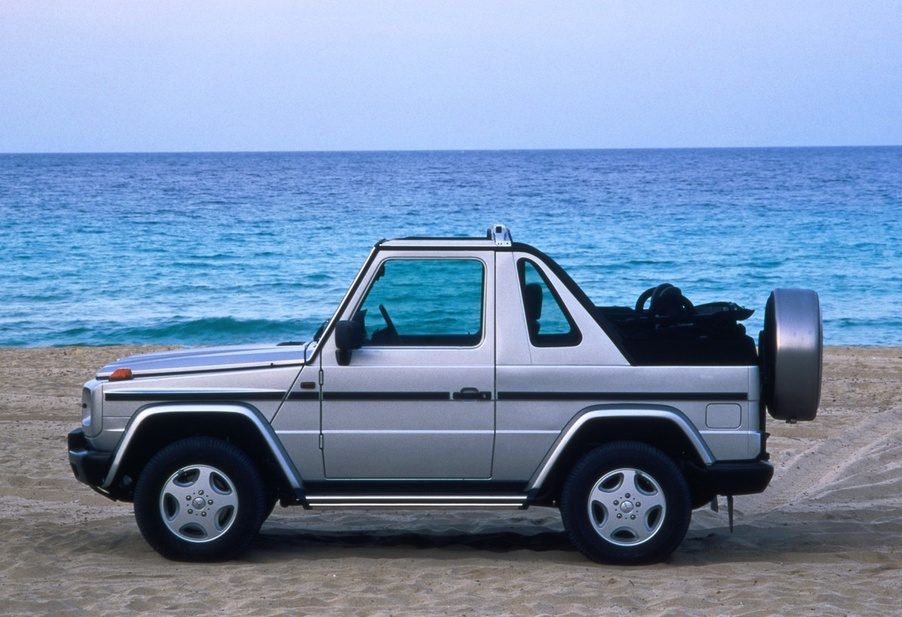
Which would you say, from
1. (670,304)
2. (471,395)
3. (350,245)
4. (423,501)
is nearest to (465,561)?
(423,501)

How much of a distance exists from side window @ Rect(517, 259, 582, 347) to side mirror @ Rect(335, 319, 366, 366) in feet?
3.13

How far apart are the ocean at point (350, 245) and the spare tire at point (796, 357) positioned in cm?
1489

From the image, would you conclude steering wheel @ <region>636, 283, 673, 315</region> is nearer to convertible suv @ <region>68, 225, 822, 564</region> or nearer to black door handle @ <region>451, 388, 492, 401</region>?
convertible suv @ <region>68, 225, 822, 564</region>

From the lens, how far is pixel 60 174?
Answer: 86.2m

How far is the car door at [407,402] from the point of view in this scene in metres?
6.24

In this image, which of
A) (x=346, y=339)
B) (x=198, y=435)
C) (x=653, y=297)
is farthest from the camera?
(x=653, y=297)

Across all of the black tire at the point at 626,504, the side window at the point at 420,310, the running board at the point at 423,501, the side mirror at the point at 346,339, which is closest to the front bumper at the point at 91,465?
the running board at the point at 423,501

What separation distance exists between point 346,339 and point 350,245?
30.5m

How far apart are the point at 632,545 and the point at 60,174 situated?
8644 cm

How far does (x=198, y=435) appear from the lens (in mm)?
6457

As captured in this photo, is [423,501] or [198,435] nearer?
[423,501]

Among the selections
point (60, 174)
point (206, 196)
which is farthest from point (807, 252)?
point (60, 174)

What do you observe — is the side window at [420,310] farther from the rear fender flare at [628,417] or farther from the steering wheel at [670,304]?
the steering wheel at [670,304]

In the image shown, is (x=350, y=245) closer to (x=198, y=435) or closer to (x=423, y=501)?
(x=198, y=435)
